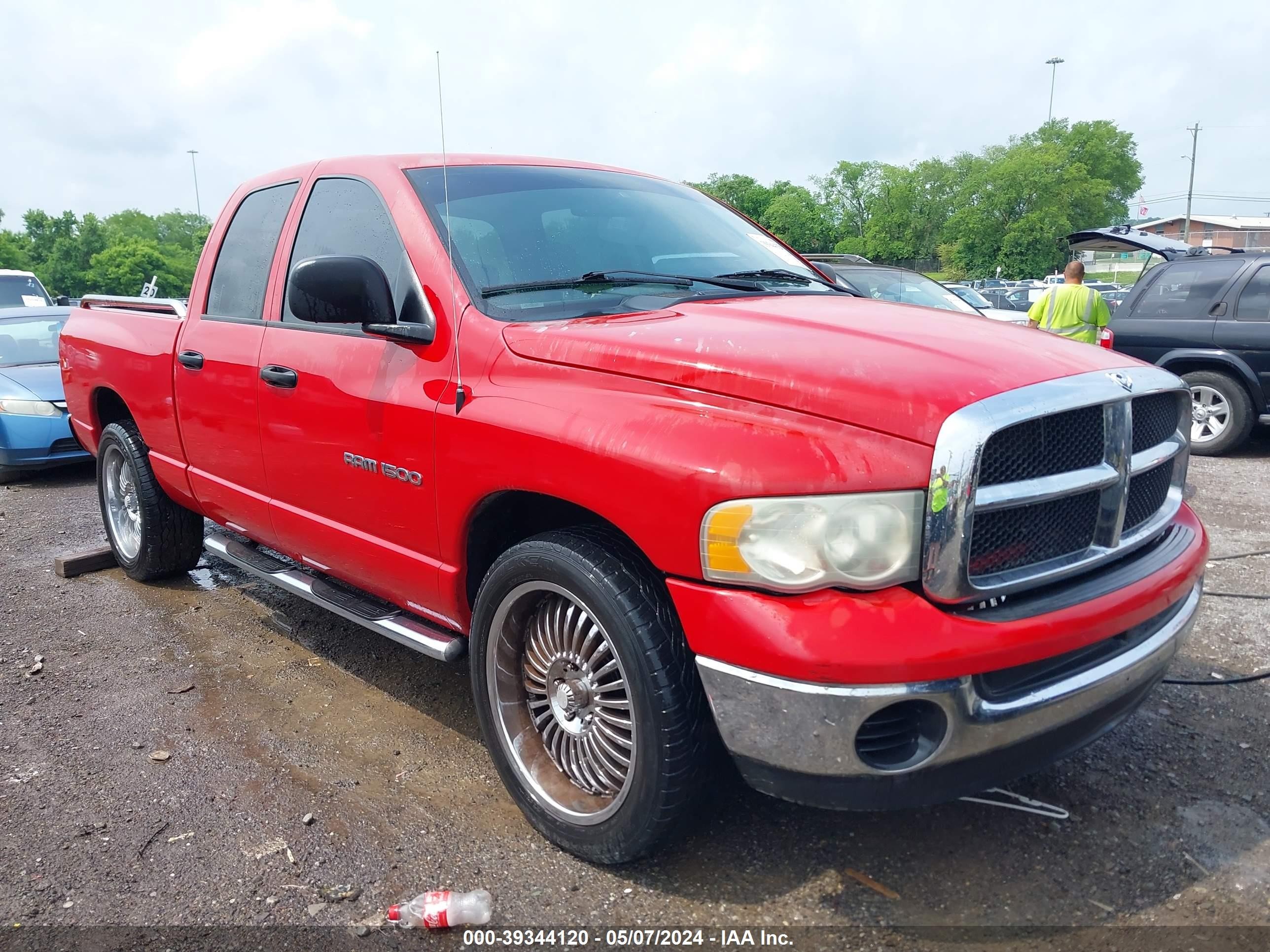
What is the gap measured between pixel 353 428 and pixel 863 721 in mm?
1872

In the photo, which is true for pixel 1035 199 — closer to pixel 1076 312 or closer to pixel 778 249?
pixel 1076 312

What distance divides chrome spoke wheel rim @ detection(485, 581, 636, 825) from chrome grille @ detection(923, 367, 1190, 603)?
861 mm

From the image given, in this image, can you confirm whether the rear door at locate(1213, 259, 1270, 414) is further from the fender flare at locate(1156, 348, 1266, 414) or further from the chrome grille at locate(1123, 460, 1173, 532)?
the chrome grille at locate(1123, 460, 1173, 532)

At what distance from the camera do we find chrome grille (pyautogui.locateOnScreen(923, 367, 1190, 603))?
201 centimetres

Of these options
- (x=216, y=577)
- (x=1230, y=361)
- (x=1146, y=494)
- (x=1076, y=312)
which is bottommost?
(x=216, y=577)

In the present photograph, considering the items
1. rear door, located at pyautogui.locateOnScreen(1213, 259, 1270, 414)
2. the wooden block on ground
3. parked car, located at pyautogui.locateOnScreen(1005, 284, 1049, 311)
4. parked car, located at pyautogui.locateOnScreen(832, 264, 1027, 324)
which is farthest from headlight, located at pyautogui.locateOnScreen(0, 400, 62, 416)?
parked car, located at pyautogui.locateOnScreen(1005, 284, 1049, 311)

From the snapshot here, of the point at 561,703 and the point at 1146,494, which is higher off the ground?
the point at 1146,494

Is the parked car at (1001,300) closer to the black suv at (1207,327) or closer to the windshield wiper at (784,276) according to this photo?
the black suv at (1207,327)

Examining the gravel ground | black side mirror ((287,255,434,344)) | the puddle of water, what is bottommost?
the puddle of water

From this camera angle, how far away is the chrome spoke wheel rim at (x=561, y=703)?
2.51 metres

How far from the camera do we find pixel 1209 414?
8250 mm

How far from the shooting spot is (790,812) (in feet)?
9.36

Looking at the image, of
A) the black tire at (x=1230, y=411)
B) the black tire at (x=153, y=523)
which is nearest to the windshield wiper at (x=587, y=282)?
the black tire at (x=153, y=523)

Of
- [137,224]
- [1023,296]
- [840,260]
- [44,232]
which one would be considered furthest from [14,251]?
[840,260]
